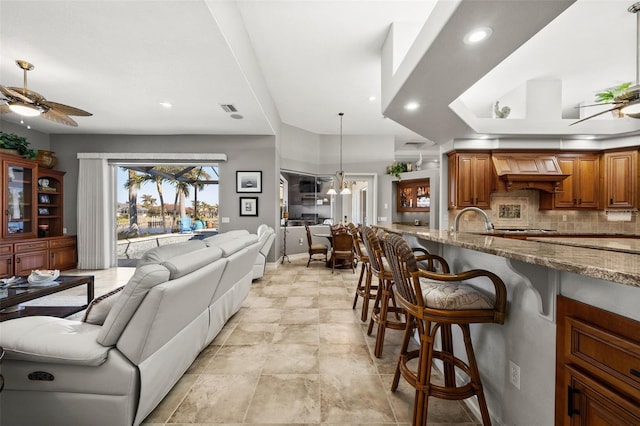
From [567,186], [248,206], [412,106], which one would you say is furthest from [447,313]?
[567,186]

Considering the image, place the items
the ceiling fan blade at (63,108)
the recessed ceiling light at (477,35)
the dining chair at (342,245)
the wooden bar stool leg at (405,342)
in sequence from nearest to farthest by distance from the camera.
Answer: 1. the wooden bar stool leg at (405,342)
2. the recessed ceiling light at (477,35)
3. the ceiling fan blade at (63,108)
4. the dining chair at (342,245)

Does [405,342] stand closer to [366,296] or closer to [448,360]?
[448,360]

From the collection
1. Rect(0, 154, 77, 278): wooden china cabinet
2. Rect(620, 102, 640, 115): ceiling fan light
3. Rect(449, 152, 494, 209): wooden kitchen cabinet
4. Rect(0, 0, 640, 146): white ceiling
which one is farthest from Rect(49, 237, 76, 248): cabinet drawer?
Rect(620, 102, 640, 115): ceiling fan light

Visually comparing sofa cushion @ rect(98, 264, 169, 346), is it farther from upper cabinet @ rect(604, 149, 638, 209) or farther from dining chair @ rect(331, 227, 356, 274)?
upper cabinet @ rect(604, 149, 638, 209)

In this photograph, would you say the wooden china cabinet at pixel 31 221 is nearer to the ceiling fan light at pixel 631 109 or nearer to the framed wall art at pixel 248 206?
the framed wall art at pixel 248 206

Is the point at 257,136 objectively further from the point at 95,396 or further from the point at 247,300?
the point at 95,396

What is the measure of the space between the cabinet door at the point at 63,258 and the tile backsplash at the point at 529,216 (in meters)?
7.61

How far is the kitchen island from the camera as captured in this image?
2.77 ft

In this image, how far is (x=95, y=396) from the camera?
1354mm

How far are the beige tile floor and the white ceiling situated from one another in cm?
258

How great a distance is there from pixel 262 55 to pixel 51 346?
3718 mm

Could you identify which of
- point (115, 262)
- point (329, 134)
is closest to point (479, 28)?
point (329, 134)

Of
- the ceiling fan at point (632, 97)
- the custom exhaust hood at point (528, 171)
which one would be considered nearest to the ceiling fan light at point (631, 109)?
the ceiling fan at point (632, 97)

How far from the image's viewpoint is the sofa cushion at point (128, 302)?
134cm
